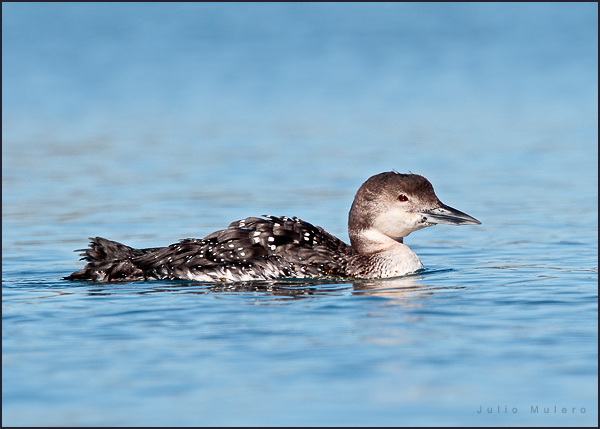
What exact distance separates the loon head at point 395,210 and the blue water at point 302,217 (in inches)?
20.9

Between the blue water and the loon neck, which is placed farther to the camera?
the loon neck

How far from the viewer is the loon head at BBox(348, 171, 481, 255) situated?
747 cm

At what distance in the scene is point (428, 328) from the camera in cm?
557

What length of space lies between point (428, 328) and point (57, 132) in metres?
14.0

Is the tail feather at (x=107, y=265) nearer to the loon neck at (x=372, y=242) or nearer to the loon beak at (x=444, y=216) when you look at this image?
the loon neck at (x=372, y=242)

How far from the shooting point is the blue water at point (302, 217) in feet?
14.8

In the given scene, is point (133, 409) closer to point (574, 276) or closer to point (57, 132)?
point (574, 276)

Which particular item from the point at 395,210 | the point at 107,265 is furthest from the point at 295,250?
the point at 107,265

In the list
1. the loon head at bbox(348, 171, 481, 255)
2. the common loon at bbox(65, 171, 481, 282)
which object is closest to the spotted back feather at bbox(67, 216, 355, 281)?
the common loon at bbox(65, 171, 481, 282)

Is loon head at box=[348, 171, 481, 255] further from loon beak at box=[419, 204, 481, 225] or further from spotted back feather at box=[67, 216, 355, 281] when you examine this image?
spotted back feather at box=[67, 216, 355, 281]

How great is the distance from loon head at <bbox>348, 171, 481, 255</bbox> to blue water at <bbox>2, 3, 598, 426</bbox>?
0.53 m

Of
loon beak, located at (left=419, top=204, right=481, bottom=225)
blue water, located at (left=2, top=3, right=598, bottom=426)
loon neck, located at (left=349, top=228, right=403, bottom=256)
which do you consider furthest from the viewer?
loon neck, located at (left=349, top=228, right=403, bottom=256)

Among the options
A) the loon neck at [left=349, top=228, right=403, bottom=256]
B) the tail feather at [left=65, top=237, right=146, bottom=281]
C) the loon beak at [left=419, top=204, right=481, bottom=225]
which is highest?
the loon beak at [left=419, top=204, right=481, bottom=225]

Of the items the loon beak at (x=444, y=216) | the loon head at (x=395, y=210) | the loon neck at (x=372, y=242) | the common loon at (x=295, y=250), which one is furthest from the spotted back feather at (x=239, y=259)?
the loon beak at (x=444, y=216)
